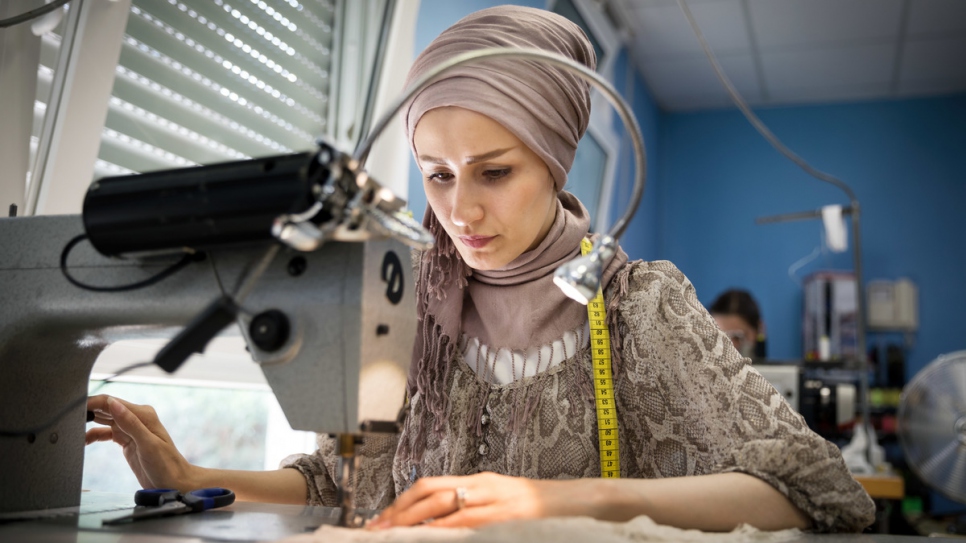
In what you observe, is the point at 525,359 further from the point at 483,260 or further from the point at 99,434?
the point at 99,434

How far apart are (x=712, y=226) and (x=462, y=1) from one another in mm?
3412

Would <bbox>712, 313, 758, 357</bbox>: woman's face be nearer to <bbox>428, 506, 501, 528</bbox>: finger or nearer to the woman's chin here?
the woman's chin

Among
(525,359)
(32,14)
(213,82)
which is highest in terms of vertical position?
(213,82)

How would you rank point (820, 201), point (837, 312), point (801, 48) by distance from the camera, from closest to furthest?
point (801, 48) → point (837, 312) → point (820, 201)

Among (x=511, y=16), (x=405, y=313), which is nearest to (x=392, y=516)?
(x=405, y=313)

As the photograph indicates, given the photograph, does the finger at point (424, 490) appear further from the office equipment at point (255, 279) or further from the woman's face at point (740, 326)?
the woman's face at point (740, 326)

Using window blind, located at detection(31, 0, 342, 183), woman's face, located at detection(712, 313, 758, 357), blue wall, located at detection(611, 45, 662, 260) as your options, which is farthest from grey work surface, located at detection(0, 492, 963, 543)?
blue wall, located at detection(611, 45, 662, 260)

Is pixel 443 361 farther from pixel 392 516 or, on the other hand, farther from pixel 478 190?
pixel 392 516

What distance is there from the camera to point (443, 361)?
129cm

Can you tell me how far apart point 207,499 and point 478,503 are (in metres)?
0.37

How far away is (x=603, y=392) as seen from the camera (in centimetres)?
120

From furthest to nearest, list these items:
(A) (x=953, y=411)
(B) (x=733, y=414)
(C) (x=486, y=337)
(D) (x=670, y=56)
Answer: (D) (x=670, y=56) → (A) (x=953, y=411) → (C) (x=486, y=337) → (B) (x=733, y=414)

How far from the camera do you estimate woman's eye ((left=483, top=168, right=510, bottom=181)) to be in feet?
3.93

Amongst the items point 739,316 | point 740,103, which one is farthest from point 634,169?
point 740,103
